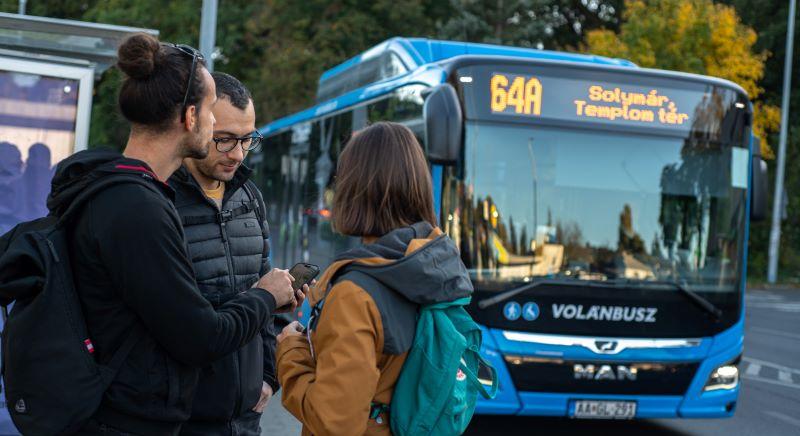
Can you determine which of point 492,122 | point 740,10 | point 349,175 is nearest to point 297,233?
point 492,122

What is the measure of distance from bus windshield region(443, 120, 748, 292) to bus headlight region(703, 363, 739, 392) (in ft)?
1.88

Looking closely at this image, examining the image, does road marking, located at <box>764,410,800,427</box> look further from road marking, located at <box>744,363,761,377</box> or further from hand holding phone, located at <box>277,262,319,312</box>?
hand holding phone, located at <box>277,262,319,312</box>

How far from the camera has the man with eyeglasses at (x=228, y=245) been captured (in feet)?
9.89

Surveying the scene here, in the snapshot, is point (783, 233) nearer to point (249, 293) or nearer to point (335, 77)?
point (335, 77)

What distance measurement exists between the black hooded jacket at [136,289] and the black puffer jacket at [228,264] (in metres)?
0.51

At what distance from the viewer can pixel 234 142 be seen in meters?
3.52

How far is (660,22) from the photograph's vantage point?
28.1 m

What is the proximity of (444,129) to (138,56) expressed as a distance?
425cm

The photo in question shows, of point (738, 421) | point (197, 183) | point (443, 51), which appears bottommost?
point (738, 421)

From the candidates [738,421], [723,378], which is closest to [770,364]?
[738,421]

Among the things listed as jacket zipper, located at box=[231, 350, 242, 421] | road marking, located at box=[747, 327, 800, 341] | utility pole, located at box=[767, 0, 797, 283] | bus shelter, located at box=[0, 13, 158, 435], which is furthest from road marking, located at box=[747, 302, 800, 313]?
jacket zipper, located at box=[231, 350, 242, 421]

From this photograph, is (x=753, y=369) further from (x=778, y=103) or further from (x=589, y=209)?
(x=778, y=103)

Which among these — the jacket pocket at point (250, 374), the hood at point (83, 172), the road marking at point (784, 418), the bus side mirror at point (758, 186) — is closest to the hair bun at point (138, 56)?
the hood at point (83, 172)

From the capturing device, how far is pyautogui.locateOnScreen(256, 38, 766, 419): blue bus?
22.7ft
